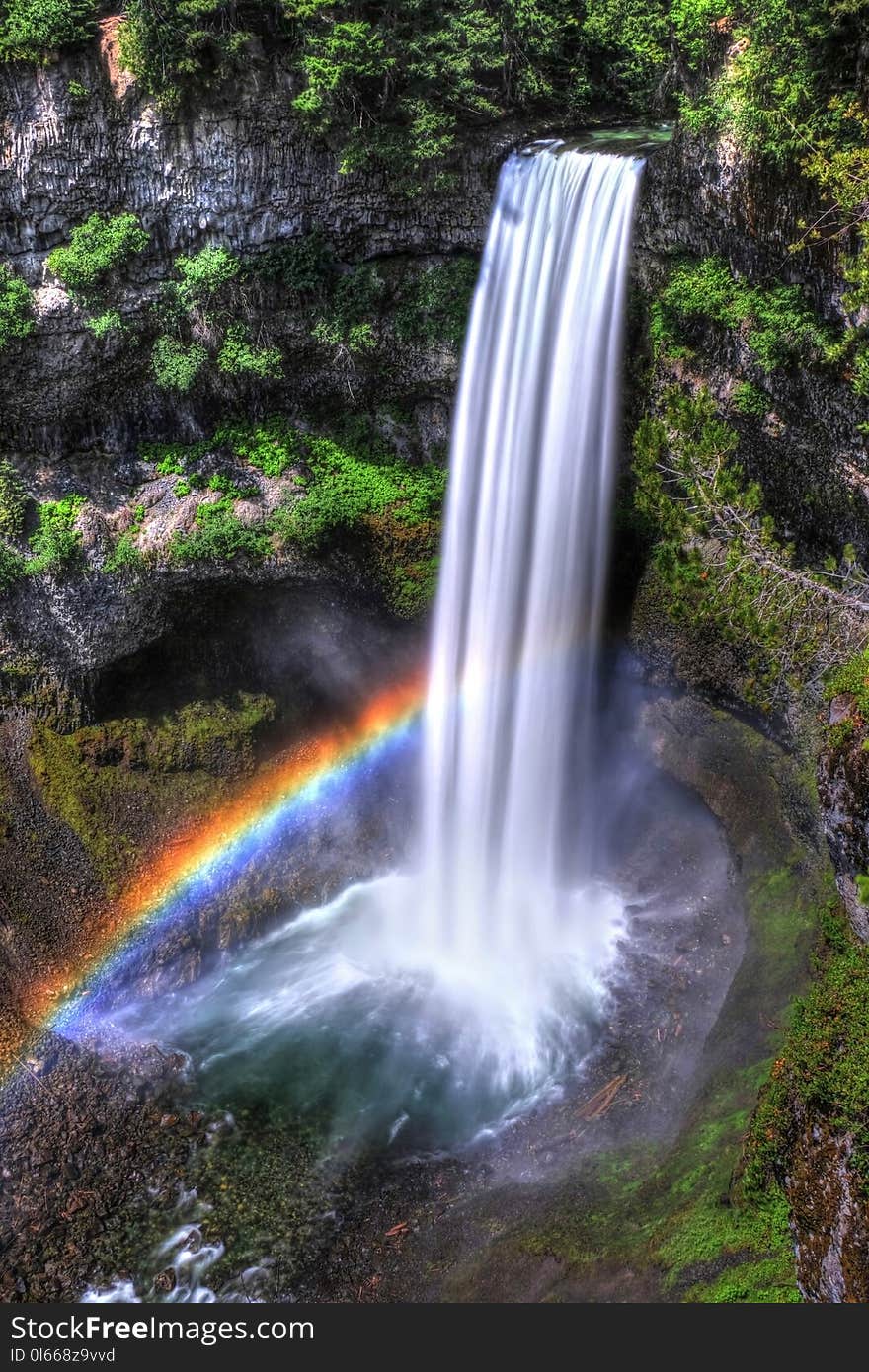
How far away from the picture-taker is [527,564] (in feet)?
46.5

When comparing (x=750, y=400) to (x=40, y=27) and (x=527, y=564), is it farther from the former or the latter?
(x=40, y=27)

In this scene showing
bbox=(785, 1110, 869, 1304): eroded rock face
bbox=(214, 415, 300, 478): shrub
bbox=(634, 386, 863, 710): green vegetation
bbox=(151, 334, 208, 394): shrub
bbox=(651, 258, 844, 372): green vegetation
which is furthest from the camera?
bbox=(214, 415, 300, 478): shrub

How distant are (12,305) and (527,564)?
8.59 meters

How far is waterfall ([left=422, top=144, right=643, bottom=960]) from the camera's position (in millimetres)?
13125

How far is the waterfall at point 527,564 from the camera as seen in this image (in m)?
13.1

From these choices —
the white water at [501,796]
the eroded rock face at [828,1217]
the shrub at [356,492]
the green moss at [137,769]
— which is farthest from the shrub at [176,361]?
the eroded rock face at [828,1217]

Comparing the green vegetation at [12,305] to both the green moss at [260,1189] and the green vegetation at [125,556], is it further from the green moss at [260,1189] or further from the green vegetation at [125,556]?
the green moss at [260,1189]

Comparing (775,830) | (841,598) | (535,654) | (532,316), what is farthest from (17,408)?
(775,830)

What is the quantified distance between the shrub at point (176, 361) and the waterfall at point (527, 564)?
4282 millimetres

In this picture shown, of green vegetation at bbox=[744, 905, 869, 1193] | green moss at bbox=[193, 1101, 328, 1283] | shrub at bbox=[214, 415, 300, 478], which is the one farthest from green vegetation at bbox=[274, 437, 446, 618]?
green vegetation at bbox=[744, 905, 869, 1193]

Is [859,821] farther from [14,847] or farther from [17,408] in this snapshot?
[17,408]

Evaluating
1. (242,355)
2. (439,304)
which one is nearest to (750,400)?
(439,304)

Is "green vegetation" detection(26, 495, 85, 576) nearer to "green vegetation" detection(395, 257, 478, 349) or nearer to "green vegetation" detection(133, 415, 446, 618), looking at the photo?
"green vegetation" detection(133, 415, 446, 618)

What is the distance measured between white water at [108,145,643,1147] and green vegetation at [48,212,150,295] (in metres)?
5.34
